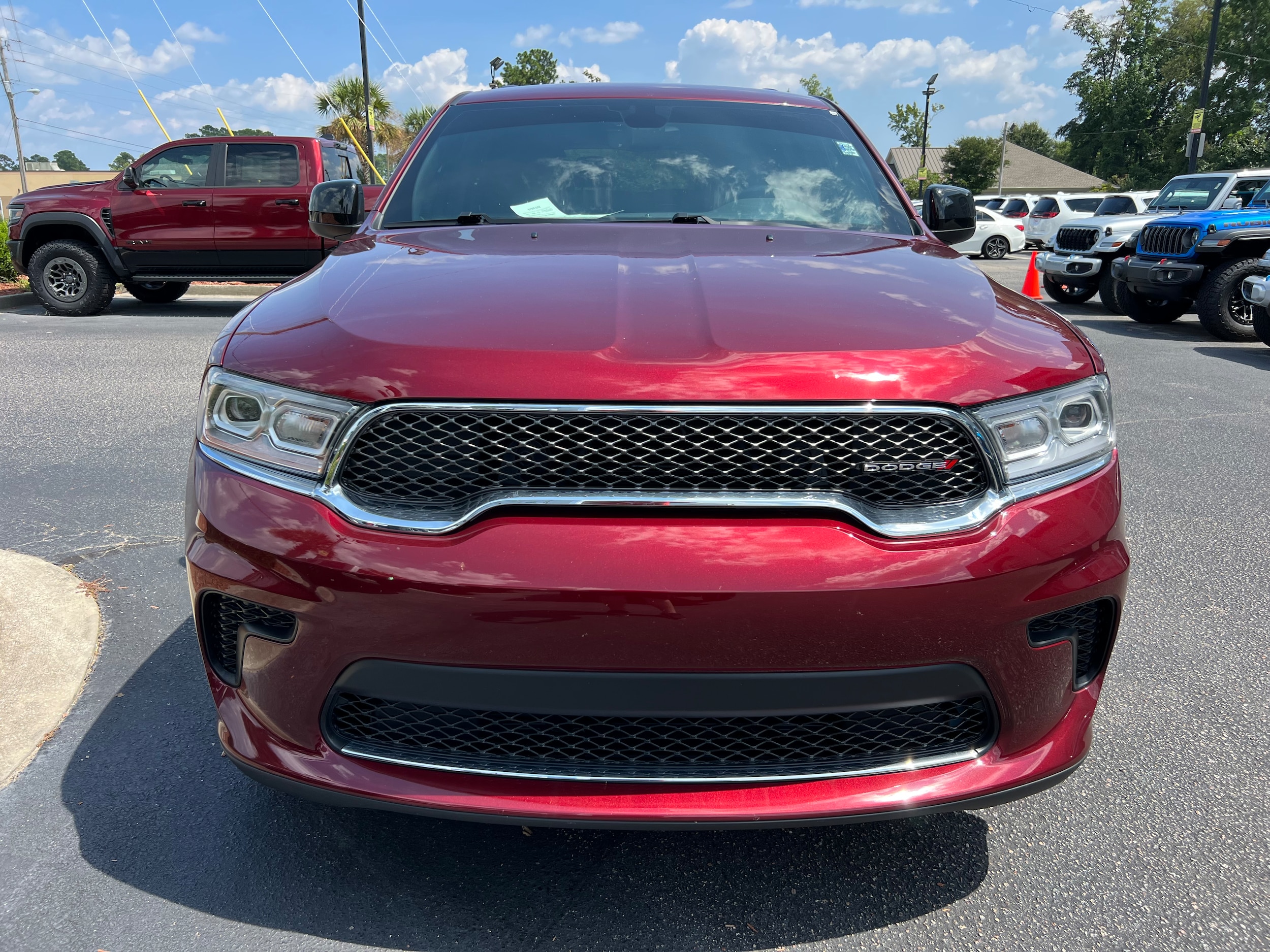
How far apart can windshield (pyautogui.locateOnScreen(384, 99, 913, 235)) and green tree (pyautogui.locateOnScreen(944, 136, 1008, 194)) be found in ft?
175

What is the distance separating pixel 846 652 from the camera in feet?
5.34

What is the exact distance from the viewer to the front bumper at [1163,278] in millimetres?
11398

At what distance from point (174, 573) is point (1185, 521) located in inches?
172

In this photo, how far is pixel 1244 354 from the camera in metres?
10.1

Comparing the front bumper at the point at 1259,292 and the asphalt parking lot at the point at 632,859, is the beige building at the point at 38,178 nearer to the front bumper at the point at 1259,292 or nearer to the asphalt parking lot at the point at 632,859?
the front bumper at the point at 1259,292

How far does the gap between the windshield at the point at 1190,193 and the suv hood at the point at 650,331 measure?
13.9 meters

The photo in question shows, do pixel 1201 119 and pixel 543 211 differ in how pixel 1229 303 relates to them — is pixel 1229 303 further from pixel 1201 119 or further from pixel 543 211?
pixel 1201 119

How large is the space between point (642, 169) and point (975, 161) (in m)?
55.2

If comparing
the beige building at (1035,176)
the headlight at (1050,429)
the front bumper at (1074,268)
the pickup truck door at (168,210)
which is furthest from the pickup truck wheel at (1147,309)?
the beige building at (1035,176)

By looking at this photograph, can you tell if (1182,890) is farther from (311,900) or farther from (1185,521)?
(1185,521)

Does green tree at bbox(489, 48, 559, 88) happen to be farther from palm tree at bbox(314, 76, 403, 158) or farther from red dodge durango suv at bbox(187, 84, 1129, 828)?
red dodge durango suv at bbox(187, 84, 1129, 828)

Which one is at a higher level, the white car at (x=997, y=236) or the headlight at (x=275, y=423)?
the headlight at (x=275, y=423)

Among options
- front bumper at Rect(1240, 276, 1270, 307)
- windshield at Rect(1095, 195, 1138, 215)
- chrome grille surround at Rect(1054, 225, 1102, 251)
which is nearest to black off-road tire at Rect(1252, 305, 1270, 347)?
front bumper at Rect(1240, 276, 1270, 307)

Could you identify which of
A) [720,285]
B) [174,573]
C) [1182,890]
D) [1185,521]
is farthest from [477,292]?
[1185,521]
